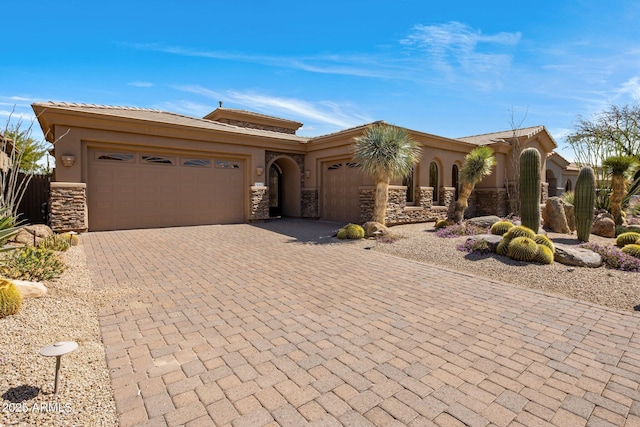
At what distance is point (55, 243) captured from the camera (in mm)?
8148

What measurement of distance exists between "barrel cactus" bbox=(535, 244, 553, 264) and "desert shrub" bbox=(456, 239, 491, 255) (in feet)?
3.77

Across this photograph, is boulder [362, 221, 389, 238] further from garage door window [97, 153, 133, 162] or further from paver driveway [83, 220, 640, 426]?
garage door window [97, 153, 133, 162]

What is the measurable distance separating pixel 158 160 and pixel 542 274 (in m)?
13.6

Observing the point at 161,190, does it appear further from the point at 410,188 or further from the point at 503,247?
the point at 503,247

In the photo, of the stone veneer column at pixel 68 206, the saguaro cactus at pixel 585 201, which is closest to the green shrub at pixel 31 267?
the stone veneer column at pixel 68 206

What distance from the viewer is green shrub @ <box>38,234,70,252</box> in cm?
794

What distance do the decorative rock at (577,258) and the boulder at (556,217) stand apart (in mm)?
5716

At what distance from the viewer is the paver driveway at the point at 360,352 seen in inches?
104

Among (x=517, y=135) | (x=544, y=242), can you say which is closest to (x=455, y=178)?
(x=517, y=135)

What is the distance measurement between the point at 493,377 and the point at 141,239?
35.3 feet

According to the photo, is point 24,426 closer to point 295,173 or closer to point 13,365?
point 13,365

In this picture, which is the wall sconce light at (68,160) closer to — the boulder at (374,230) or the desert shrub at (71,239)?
the desert shrub at (71,239)

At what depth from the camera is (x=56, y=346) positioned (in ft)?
8.34

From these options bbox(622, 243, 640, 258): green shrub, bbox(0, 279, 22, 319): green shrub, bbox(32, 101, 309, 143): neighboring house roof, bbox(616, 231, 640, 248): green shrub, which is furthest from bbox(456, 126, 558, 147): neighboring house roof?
bbox(0, 279, 22, 319): green shrub
